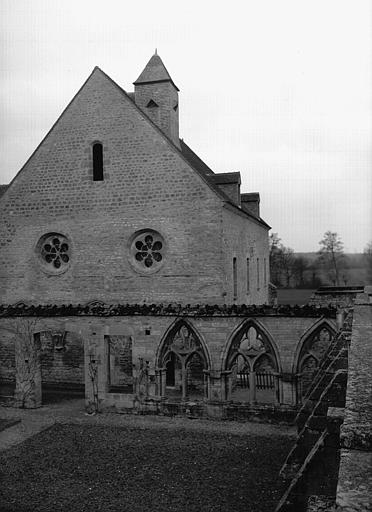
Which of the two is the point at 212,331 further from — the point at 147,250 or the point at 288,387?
the point at 147,250

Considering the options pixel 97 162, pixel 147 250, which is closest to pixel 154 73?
pixel 97 162

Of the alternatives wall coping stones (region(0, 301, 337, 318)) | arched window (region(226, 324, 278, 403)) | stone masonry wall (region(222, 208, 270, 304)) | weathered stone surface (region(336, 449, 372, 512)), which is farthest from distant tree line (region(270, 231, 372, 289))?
weathered stone surface (region(336, 449, 372, 512))

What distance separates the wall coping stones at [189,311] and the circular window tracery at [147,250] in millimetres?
4706

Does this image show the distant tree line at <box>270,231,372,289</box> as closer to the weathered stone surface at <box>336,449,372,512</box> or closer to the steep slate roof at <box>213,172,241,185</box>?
the steep slate roof at <box>213,172,241,185</box>

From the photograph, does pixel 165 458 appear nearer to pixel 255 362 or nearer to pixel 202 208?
pixel 255 362

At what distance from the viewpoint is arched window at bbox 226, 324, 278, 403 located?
12.7 m

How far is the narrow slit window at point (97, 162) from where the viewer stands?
19.4 meters

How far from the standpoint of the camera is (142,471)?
28.8ft

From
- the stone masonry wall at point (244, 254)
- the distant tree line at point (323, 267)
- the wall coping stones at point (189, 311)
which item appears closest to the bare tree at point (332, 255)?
the distant tree line at point (323, 267)

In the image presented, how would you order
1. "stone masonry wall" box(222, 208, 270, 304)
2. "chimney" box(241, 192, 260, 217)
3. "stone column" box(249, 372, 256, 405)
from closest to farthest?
"stone column" box(249, 372, 256, 405), "stone masonry wall" box(222, 208, 270, 304), "chimney" box(241, 192, 260, 217)

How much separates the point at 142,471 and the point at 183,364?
447 centimetres

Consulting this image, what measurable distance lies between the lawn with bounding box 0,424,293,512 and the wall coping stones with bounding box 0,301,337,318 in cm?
314

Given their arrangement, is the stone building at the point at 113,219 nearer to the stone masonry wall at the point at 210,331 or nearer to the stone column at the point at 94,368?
the stone masonry wall at the point at 210,331

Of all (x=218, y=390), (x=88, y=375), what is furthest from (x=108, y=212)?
(x=218, y=390)
